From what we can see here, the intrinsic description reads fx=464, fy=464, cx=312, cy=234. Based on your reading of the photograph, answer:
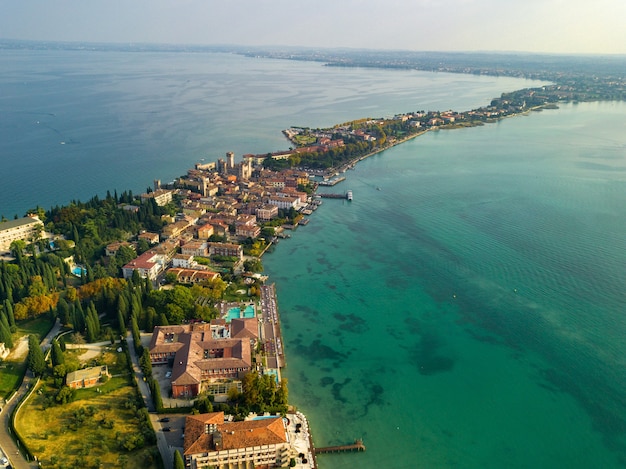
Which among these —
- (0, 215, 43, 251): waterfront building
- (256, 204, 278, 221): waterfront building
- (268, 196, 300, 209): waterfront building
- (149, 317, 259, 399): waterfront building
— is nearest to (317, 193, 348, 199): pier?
(268, 196, 300, 209): waterfront building

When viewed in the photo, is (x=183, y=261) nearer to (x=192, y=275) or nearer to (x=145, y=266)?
(x=192, y=275)

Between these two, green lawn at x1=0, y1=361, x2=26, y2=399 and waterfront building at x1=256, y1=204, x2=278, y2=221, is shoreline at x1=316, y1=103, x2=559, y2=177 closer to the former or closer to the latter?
waterfront building at x1=256, y1=204, x2=278, y2=221

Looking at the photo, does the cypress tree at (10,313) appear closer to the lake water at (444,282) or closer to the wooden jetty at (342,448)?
the lake water at (444,282)

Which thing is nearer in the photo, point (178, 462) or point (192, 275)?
point (178, 462)

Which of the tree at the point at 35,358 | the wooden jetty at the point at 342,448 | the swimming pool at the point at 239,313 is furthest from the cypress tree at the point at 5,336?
the wooden jetty at the point at 342,448

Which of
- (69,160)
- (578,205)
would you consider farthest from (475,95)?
(69,160)

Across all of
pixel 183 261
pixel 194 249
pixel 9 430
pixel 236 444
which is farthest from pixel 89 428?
pixel 194 249
